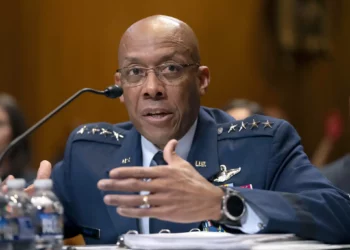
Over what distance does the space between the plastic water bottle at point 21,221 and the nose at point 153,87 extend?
0.80 metres

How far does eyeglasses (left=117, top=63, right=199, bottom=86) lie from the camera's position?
A: 2.96m

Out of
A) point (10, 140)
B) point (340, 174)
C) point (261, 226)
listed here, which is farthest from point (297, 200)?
point (10, 140)

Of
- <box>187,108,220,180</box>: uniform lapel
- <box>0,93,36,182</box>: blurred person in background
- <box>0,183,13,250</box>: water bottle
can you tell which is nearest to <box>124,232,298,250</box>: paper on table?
<box>0,183,13,250</box>: water bottle

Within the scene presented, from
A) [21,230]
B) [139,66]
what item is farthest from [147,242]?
[139,66]

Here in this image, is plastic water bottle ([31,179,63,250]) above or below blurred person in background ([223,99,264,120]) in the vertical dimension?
below

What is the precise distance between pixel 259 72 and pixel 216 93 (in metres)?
0.90

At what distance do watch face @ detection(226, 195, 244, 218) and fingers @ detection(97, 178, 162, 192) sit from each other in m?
0.24

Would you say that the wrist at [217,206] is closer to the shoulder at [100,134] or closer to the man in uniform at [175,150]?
the man in uniform at [175,150]

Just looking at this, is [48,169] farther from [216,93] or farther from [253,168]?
[216,93]

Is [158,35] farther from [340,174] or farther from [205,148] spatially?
[340,174]

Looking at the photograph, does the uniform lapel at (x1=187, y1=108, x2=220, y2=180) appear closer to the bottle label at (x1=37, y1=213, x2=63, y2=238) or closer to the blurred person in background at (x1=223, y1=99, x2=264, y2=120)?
the bottle label at (x1=37, y1=213, x2=63, y2=238)

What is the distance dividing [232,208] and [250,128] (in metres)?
0.66

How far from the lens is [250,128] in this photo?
3021 millimetres

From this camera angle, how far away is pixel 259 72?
8805 millimetres
